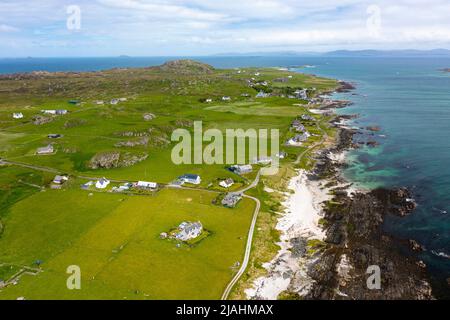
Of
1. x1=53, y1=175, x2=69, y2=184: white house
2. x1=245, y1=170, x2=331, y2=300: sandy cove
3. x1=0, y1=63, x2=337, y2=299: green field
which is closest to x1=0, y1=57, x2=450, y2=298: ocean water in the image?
x1=245, y1=170, x2=331, y2=300: sandy cove

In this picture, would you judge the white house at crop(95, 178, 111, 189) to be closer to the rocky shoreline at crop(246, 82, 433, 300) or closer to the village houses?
the village houses

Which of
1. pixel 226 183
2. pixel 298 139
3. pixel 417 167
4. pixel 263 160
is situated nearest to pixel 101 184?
pixel 226 183

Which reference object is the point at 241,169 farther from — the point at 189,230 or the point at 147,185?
the point at 189,230

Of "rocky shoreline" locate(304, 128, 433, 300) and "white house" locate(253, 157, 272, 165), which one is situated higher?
"white house" locate(253, 157, 272, 165)

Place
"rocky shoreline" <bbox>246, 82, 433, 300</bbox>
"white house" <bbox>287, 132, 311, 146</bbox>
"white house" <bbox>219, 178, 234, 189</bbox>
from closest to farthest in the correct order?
"rocky shoreline" <bbox>246, 82, 433, 300</bbox>
"white house" <bbox>219, 178, 234, 189</bbox>
"white house" <bbox>287, 132, 311, 146</bbox>

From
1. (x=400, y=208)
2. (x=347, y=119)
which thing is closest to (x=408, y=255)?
(x=400, y=208)

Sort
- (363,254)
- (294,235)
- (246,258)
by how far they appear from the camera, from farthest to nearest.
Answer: (294,235), (363,254), (246,258)
